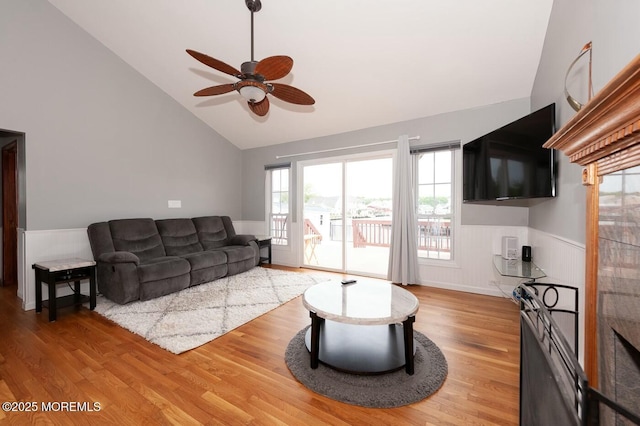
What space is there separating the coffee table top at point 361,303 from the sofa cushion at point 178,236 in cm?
281

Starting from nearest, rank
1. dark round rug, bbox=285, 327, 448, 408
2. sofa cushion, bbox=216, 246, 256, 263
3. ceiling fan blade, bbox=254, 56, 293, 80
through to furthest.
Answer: dark round rug, bbox=285, 327, 448, 408, ceiling fan blade, bbox=254, 56, 293, 80, sofa cushion, bbox=216, 246, 256, 263

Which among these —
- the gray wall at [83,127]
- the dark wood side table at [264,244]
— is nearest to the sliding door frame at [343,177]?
the dark wood side table at [264,244]

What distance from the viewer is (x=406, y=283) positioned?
12.9 ft

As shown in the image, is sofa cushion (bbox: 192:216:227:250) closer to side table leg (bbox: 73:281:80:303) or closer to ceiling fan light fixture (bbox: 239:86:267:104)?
side table leg (bbox: 73:281:80:303)

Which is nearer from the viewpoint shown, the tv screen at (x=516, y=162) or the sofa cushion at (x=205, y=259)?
the tv screen at (x=516, y=162)

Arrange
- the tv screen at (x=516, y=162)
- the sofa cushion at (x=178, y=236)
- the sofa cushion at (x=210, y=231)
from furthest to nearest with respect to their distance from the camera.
Answer: the sofa cushion at (x=210, y=231), the sofa cushion at (x=178, y=236), the tv screen at (x=516, y=162)

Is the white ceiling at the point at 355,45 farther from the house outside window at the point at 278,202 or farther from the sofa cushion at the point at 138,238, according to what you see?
the sofa cushion at the point at 138,238

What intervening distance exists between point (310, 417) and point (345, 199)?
138 inches

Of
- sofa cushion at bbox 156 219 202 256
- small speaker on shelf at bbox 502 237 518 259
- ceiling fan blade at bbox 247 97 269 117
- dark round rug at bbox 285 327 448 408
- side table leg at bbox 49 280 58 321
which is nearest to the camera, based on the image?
dark round rug at bbox 285 327 448 408

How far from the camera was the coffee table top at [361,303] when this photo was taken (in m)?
1.80

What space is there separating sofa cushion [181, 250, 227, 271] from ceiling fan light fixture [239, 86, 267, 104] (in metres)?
2.48

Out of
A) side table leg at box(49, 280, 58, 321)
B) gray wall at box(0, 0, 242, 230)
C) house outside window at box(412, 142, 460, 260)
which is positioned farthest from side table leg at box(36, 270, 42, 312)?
house outside window at box(412, 142, 460, 260)

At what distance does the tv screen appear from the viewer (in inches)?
82.3

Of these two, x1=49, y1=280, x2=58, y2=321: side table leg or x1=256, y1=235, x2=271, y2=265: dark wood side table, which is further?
x1=256, y1=235, x2=271, y2=265: dark wood side table
